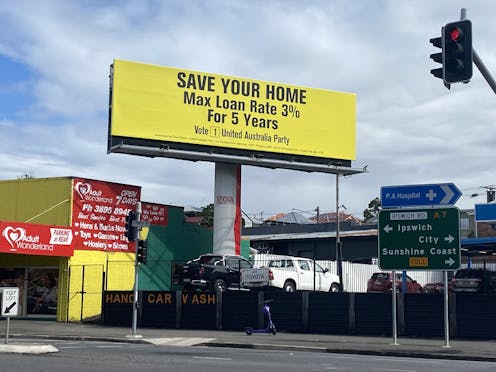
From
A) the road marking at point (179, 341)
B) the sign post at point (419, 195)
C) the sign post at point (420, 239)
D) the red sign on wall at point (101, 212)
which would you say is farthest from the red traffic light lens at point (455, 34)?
the red sign on wall at point (101, 212)

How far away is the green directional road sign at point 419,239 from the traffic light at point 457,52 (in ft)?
31.3

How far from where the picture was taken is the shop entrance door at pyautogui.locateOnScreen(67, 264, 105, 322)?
109 feet

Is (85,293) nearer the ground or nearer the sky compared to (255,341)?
nearer the sky

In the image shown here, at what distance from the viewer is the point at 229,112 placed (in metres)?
40.7

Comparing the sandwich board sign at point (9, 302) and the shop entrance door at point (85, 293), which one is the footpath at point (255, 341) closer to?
the sandwich board sign at point (9, 302)

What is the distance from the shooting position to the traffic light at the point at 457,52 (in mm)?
13023

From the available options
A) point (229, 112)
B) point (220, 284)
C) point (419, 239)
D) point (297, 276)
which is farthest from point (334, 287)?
point (419, 239)

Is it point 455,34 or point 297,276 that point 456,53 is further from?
point 297,276

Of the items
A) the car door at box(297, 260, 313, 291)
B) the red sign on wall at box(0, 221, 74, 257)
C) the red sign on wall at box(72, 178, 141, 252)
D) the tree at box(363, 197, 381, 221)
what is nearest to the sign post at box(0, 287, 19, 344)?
the red sign on wall at box(0, 221, 74, 257)

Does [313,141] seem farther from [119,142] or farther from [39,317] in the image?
[39,317]

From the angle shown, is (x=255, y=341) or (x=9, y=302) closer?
(x=9, y=302)

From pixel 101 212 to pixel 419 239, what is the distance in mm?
16668

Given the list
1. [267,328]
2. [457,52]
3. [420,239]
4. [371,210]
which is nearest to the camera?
[457,52]

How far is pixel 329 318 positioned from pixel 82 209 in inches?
477
